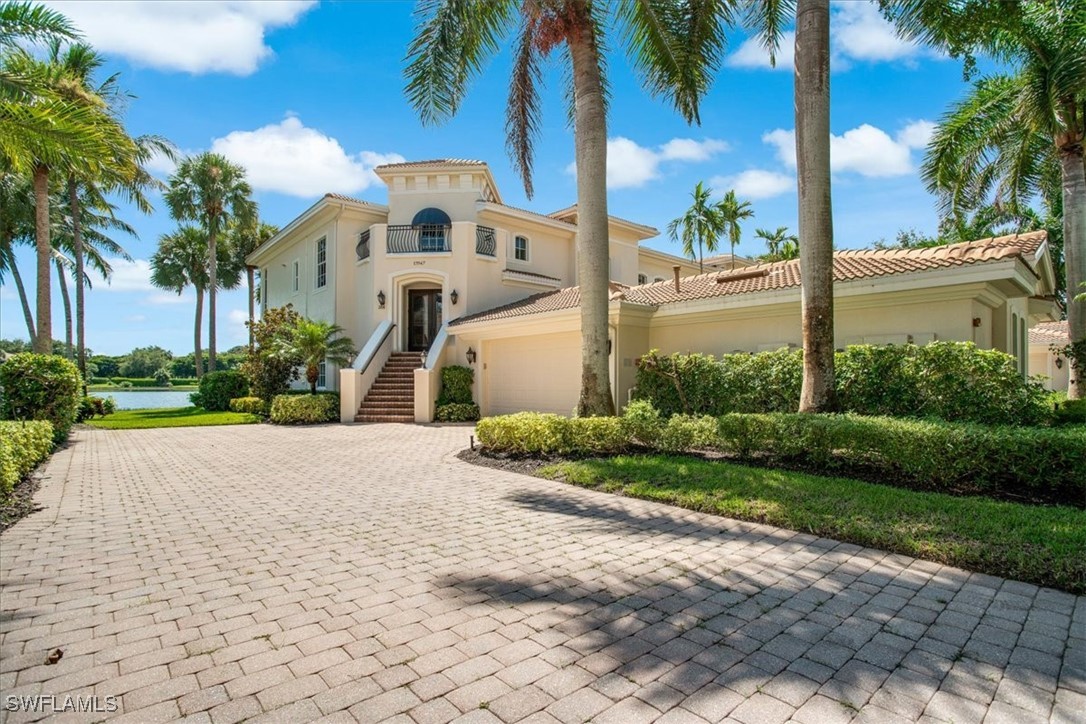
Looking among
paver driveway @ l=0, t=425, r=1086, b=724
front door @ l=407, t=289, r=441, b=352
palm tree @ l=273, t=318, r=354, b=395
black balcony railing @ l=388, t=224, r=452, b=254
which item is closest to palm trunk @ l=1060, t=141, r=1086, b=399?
paver driveway @ l=0, t=425, r=1086, b=724

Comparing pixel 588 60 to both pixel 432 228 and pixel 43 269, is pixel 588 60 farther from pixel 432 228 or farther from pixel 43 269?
pixel 43 269

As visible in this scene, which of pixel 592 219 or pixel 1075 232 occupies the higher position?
pixel 1075 232

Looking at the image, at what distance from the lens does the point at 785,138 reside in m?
10.6

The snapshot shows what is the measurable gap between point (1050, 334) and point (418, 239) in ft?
85.8

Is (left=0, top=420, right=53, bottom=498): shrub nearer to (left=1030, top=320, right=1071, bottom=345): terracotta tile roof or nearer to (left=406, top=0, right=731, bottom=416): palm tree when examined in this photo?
(left=406, top=0, right=731, bottom=416): palm tree

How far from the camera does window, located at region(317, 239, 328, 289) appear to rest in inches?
902

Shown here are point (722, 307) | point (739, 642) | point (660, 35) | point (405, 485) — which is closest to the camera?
point (739, 642)

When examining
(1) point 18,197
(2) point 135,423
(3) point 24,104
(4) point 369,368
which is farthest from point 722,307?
(1) point 18,197

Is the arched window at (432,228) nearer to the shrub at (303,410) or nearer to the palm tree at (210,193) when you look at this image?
the shrub at (303,410)

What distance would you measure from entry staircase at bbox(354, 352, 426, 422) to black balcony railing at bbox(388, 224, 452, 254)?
3903 mm

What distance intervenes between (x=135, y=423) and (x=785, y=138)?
2136 cm

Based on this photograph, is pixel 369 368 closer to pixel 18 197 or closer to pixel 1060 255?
pixel 18 197

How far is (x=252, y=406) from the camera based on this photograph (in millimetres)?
20906

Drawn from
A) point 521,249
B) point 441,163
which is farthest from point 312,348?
point 521,249
